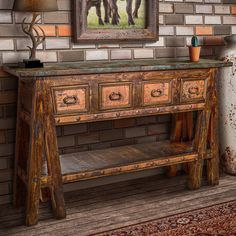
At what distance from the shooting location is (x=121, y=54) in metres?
3.15

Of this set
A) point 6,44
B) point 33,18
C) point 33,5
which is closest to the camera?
point 33,5

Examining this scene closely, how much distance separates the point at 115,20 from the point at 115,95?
673mm

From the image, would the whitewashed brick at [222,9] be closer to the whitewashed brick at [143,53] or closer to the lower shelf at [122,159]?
the whitewashed brick at [143,53]

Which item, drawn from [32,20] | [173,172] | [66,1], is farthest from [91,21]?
[173,172]

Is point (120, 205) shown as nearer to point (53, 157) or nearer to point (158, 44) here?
point (53, 157)

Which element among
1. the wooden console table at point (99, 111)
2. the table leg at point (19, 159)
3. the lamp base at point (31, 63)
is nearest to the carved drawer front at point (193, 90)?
the wooden console table at point (99, 111)

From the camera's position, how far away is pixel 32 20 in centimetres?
263

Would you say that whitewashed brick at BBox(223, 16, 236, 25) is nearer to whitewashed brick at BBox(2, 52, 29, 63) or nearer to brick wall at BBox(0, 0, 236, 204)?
brick wall at BBox(0, 0, 236, 204)

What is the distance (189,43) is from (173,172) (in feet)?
3.45

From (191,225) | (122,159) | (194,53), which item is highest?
(194,53)

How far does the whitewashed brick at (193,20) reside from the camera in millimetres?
3381

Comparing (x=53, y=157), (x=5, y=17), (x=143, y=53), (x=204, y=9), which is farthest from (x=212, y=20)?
(x=53, y=157)

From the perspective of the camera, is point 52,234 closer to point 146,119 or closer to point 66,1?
point 146,119

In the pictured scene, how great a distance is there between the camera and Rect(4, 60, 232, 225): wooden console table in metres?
2.51
